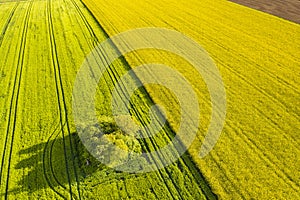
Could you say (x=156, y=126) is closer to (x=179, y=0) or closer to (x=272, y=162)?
(x=272, y=162)

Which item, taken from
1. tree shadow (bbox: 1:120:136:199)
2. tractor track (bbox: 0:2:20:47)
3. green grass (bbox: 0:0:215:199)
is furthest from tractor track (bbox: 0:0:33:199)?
tractor track (bbox: 0:2:20:47)

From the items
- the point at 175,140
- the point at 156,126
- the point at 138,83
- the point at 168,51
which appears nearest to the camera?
the point at 175,140

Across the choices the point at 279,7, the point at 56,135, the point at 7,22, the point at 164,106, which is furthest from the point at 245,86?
the point at 7,22

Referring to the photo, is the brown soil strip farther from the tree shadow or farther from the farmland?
the tree shadow

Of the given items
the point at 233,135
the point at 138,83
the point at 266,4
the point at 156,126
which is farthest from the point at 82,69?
the point at 266,4

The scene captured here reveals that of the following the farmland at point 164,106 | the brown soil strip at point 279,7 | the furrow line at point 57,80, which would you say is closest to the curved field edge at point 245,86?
the farmland at point 164,106
